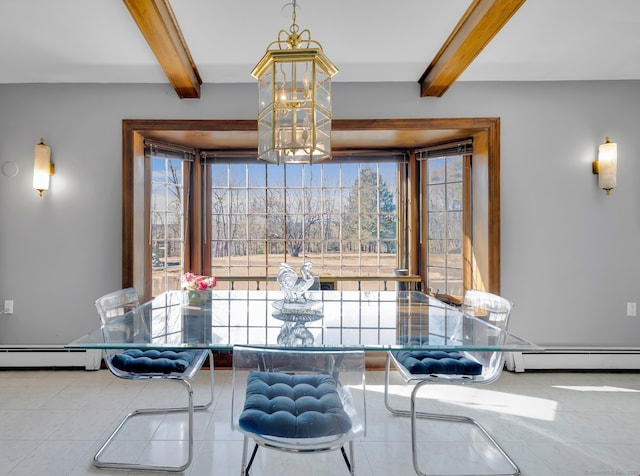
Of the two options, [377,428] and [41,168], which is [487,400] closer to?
[377,428]

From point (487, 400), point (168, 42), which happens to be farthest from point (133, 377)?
point (487, 400)

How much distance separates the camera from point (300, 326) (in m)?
1.83

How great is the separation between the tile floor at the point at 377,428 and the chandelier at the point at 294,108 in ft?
5.01

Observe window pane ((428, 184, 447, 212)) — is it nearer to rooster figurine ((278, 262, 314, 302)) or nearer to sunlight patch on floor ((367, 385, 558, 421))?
sunlight patch on floor ((367, 385, 558, 421))

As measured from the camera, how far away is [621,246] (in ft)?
10.1

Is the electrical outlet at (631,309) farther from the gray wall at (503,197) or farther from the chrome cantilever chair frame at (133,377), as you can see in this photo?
the chrome cantilever chair frame at (133,377)

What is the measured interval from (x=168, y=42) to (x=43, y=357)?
102 inches

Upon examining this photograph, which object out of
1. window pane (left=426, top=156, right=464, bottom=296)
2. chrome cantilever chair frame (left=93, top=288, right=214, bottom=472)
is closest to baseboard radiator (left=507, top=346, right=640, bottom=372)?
window pane (left=426, top=156, right=464, bottom=296)

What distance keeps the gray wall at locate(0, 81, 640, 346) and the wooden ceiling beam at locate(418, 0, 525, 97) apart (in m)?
0.25

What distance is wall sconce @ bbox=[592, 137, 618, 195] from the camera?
2945 mm

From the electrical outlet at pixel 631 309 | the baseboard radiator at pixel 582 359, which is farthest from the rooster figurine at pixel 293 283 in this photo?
the electrical outlet at pixel 631 309

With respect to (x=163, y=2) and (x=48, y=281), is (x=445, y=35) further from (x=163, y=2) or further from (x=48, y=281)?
(x=48, y=281)

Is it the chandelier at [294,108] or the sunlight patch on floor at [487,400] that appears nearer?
the chandelier at [294,108]

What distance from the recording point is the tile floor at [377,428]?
1868 millimetres
